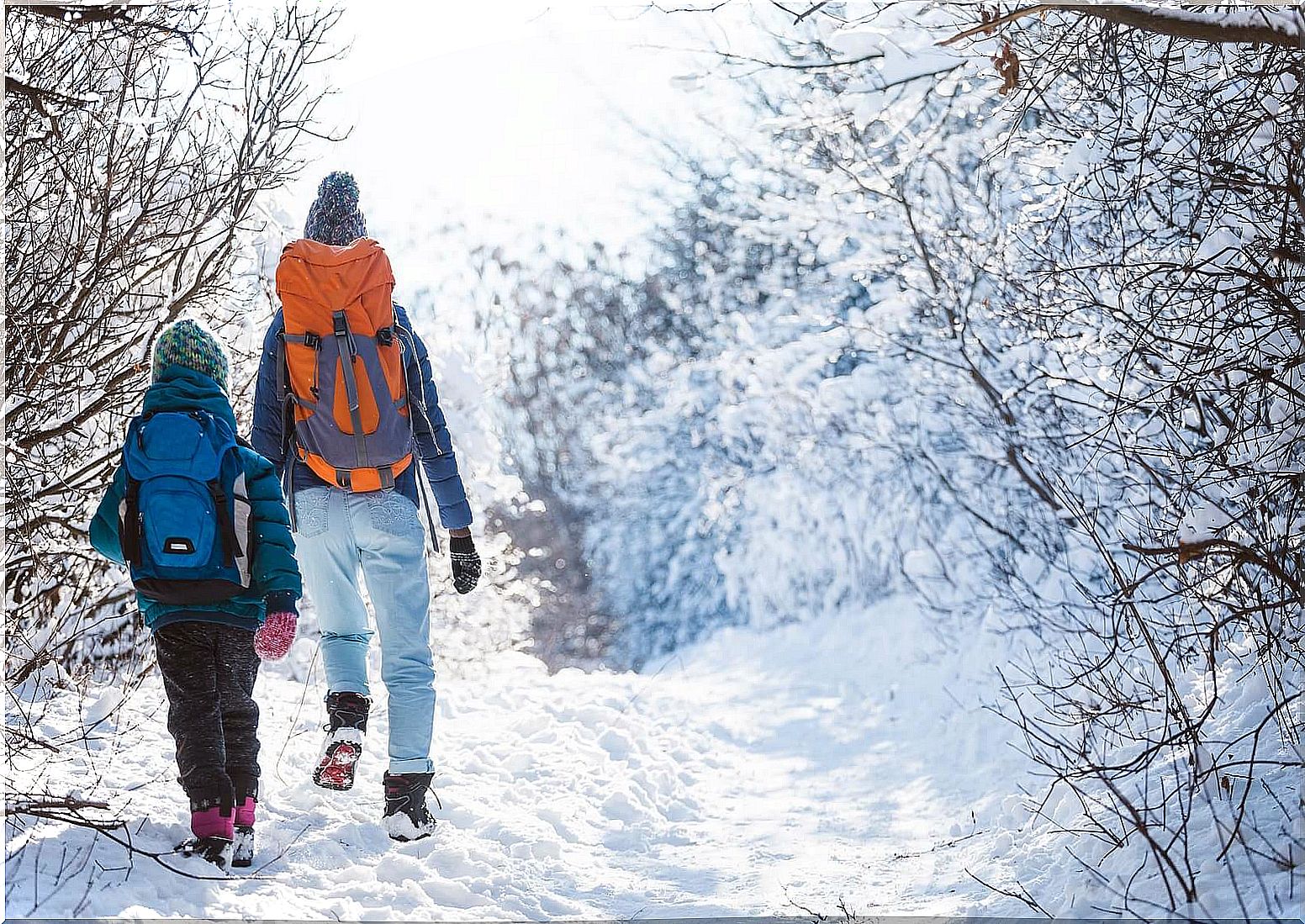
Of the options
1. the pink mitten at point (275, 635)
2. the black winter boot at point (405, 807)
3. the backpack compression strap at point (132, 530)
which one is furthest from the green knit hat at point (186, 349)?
the black winter boot at point (405, 807)

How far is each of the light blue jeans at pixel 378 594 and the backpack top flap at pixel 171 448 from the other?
535 millimetres

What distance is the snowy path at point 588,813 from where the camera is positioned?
306 cm

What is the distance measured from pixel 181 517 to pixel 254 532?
210 mm

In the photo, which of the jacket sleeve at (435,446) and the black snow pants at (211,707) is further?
the jacket sleeve at (435,446)

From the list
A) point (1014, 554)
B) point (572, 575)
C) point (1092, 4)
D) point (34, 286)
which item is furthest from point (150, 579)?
point (572, 575)

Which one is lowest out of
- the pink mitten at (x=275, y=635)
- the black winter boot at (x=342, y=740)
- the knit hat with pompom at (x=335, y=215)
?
the black winter boot at (x=342, y=740)

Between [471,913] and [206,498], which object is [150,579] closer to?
[206,498]

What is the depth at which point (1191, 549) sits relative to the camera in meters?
2.75

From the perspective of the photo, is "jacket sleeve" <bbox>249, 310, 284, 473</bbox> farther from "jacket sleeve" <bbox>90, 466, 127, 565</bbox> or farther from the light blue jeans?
"jacket sleeve" <bbox>90, 466, 127, 565</bbox>

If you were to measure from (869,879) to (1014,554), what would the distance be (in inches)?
193

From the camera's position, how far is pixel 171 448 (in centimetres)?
295

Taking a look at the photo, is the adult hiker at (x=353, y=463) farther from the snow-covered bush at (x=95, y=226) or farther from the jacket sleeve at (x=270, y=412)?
the snow-covered bush at (x=95, y=226)

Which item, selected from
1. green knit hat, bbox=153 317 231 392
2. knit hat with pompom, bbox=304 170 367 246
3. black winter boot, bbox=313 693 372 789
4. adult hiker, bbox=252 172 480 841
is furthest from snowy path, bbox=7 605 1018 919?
knit hat with pompom, bbox=304 170 367 246

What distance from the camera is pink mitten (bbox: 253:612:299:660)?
10.2 ft
